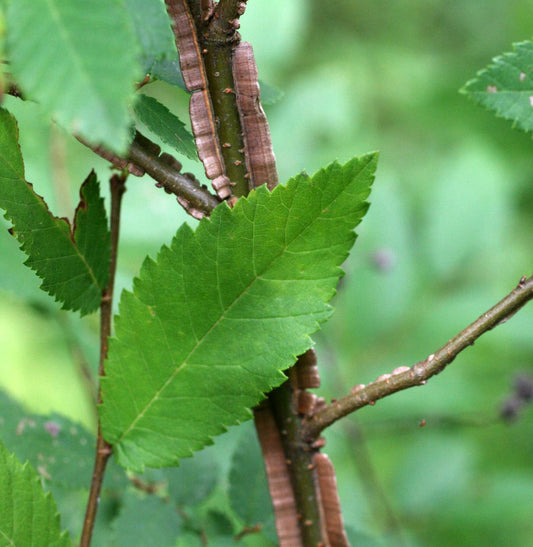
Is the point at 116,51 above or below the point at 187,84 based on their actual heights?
below

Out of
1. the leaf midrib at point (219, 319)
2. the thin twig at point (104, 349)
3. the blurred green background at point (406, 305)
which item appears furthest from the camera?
the blurred green background at point (406, 305)

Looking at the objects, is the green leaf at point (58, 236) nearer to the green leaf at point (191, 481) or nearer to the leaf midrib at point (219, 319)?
the leaf midrib at point (219, 319)

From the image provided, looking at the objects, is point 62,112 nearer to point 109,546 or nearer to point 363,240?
point 109,546

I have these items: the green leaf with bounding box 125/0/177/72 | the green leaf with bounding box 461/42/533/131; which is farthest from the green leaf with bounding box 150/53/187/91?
the green leaf with bounding box 461/42/533/131

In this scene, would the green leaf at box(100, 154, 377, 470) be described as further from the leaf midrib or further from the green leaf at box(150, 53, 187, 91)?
the green leaf at box(150, 53, 187, 91)

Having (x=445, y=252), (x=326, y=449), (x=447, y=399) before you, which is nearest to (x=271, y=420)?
(x=326, y=449)

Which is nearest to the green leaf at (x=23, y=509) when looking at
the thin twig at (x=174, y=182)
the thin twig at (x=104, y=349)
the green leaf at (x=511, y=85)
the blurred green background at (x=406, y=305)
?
the thin twig at (x=104, y=349)

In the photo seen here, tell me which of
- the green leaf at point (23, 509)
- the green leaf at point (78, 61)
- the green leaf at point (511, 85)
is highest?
the green leaf at point (511, 85)

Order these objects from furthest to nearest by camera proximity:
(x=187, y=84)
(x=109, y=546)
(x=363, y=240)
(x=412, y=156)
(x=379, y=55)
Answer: (x=379, y=55), (x=412, y=156), (x=363, y=240), (x=109, y=546), (x=187, y=84)
